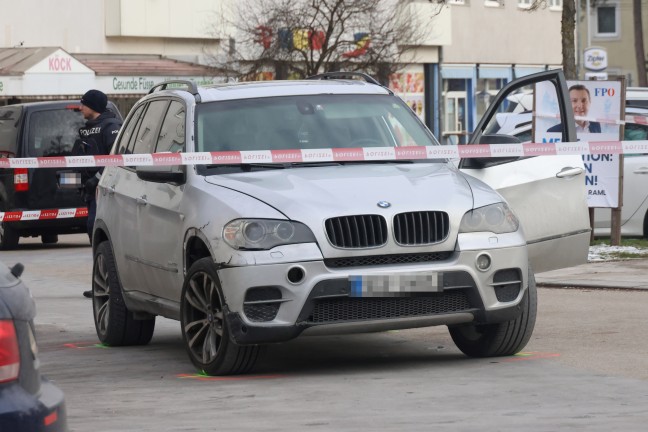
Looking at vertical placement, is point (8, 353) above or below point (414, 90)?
below

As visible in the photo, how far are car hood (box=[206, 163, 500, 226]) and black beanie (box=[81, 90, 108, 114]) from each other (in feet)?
18.3

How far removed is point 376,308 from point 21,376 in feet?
13.1

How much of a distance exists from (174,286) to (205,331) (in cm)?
53

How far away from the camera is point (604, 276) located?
47.6ft

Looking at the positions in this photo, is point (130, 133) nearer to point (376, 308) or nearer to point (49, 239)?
point (376, 308)

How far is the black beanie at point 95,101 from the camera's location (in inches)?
565

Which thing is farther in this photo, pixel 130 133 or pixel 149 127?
pixel 130 133

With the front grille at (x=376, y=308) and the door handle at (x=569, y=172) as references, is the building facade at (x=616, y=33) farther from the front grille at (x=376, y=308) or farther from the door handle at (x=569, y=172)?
the front grille at (x=376, y=308)

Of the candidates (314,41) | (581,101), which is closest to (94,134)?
(581,101)

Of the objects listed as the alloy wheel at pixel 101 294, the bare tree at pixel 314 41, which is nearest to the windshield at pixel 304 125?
the alloy wheel at pixel 101 294

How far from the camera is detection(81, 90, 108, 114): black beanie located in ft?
47.1

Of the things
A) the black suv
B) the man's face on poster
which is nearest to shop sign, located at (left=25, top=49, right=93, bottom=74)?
the black suv

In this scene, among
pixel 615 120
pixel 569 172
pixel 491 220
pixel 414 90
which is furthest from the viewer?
pixel 414 90

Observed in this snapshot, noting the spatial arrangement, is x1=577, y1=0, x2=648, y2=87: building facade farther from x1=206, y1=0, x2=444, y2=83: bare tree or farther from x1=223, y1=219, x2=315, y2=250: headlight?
x1=223, y1=219, x2=315, y2=250: headlight
